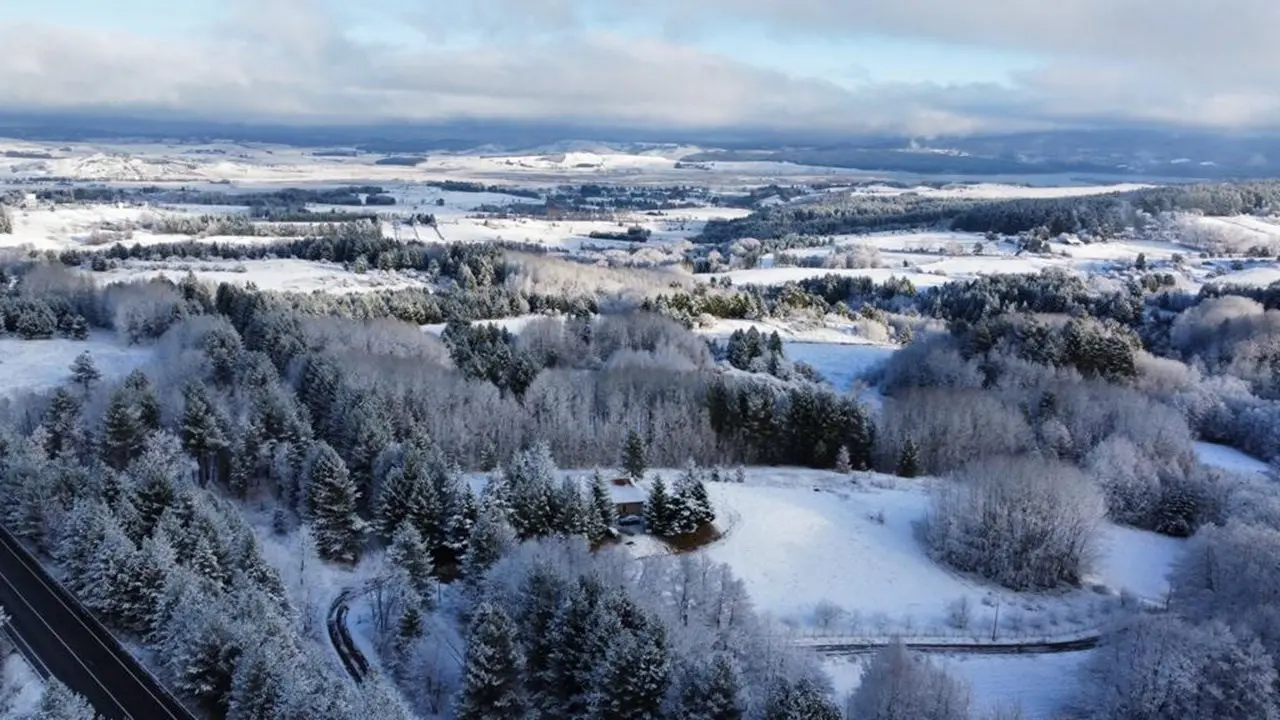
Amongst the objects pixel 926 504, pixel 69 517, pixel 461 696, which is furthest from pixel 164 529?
pixel 926 504

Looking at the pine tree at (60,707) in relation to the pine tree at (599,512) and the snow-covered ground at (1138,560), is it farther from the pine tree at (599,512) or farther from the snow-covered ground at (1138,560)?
the snow-covered ground at (1138,560)

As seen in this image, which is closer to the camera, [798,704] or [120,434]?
[798,704]

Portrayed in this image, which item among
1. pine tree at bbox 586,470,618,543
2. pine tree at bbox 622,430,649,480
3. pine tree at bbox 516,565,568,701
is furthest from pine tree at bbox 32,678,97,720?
pine tree at bbox 622,430,649,480

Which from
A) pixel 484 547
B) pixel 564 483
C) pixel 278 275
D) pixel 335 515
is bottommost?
pixel 335 515

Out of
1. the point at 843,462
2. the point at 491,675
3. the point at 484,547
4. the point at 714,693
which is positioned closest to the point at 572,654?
the point at 491,675

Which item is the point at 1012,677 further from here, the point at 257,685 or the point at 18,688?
the point at 18,688

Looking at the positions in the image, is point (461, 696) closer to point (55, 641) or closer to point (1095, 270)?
point (55, 641)

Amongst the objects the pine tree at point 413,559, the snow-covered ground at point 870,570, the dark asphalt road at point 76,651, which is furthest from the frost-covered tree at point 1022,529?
the dark asphalt road at point 76,651
